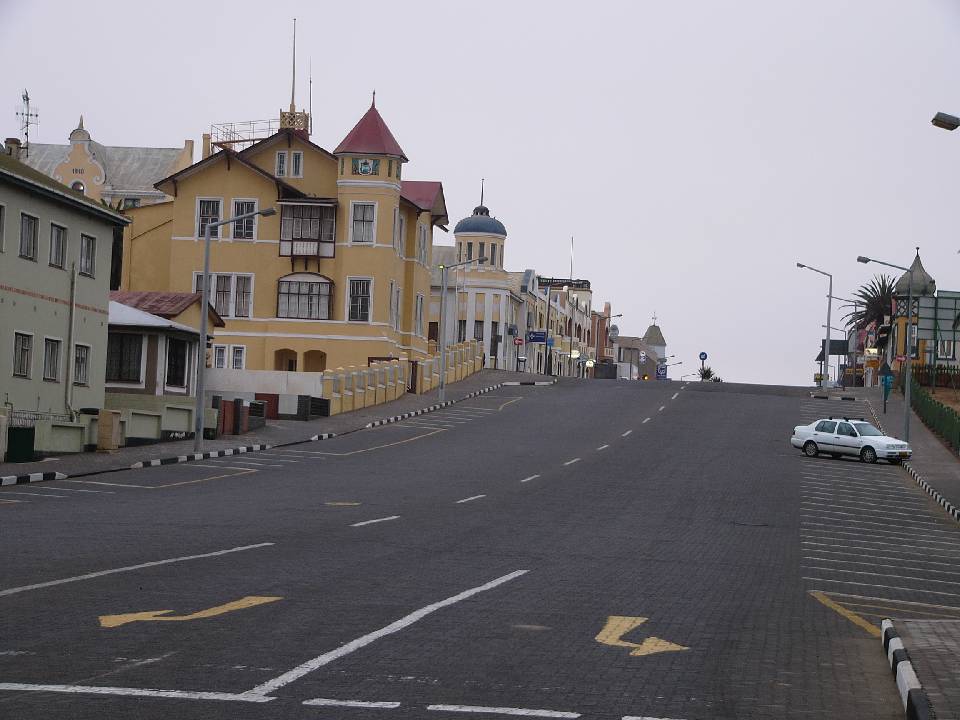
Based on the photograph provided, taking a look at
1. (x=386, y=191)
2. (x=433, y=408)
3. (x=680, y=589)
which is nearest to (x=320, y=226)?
(x=386, y=191)

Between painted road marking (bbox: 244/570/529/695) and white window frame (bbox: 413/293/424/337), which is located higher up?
white window frame (bbox: 413/293/424/337)

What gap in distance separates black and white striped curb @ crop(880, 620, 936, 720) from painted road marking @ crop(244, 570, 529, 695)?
13.2ft

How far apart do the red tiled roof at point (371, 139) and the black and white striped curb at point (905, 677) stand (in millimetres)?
62509

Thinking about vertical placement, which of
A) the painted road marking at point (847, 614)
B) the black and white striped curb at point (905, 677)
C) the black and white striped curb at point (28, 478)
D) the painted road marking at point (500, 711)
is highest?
the black and white striped curb at point (905, 677)

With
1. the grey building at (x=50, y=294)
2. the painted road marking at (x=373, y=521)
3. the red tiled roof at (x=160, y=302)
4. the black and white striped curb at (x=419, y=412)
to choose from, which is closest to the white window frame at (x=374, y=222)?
the black and white striped curb at (x=419, y=412)

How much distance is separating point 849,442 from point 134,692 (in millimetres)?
42092

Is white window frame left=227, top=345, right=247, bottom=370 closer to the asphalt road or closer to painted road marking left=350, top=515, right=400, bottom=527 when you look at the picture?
the asphalt road

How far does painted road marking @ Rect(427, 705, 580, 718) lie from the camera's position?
8.64 m

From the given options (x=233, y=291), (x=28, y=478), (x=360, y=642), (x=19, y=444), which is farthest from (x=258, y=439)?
(x=360, y=642)

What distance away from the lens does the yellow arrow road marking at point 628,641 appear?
11359mm

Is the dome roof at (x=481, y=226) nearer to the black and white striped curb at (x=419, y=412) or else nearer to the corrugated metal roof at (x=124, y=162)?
the corrugated metal roof at (x=124, y=162)

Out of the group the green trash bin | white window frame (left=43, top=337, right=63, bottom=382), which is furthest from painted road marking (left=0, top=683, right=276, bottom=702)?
white window frame (left=43, top=337, right=63, bottom=382)

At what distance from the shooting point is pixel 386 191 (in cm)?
7369

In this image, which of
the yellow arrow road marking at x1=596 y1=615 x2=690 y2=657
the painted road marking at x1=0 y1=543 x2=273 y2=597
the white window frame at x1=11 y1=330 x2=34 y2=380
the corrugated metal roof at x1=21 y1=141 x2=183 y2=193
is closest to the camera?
the yellow arrow road marking at x1=596 y1=615 x2=690 y2=657
